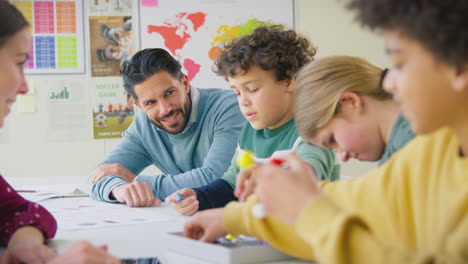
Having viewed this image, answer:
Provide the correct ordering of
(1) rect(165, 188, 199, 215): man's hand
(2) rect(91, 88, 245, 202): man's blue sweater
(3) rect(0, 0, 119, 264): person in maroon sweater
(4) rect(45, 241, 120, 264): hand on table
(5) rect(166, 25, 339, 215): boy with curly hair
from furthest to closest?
(2) rect(91, 88, 245, 202): man's blue sweater
(5) rect(166, 25, 339, 215): boy with curly hair
(1) rect(165, 188, 199, 215): man's hand
(3) rect(0, 0, 119, 264): person in maroon sweater
(4) rect(45, 241, 120, 264): hand on table

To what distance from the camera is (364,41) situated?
3.35 m

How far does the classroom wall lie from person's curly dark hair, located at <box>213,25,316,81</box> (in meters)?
1.60

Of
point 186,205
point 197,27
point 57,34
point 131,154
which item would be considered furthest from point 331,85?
point 57,34

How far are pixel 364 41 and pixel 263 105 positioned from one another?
83.7 inches

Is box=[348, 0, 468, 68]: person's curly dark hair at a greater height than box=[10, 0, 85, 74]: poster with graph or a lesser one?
greater

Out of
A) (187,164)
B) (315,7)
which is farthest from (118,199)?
(315,7)

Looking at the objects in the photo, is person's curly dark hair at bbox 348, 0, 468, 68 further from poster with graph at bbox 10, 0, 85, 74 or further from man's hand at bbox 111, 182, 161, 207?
poster with graph at bbox 10, 0, 85, 74

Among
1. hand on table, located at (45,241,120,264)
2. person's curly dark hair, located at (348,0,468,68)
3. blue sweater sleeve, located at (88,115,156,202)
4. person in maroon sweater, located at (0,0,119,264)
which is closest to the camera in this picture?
person's curly dark hair, located at (348,0,468,68)

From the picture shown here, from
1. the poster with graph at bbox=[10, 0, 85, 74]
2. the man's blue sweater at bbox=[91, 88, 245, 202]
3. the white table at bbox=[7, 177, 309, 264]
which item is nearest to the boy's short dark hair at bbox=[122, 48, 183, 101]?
the man's blue sweater at bbox=[91, 88, 245, 202]

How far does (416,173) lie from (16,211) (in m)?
0.79

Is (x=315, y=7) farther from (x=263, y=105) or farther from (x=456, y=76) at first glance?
(x=456, y=76)

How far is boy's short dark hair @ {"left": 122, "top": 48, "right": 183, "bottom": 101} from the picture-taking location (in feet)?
6.03

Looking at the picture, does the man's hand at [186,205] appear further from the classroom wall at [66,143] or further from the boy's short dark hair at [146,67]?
the classroom wall at [66,143]

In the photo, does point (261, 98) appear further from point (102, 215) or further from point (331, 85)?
point (102, 215)
